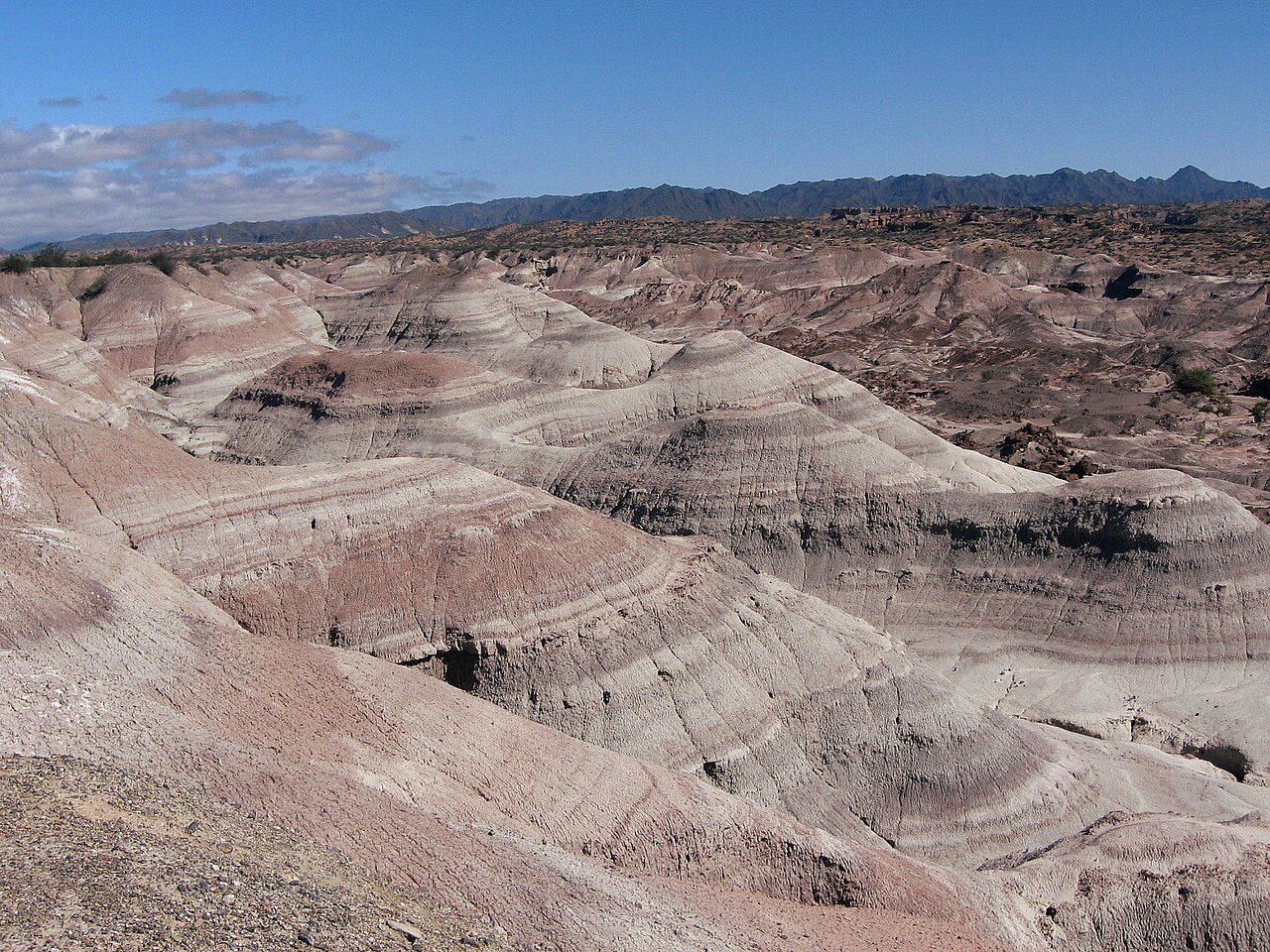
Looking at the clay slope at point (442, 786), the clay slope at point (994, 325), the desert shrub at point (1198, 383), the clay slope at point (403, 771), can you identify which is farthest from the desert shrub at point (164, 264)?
the desert shrub at point (1198, 383)

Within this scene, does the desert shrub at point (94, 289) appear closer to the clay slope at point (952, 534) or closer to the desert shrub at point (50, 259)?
the desert shrub at point (50, 259)

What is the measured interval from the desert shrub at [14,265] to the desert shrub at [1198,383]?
65.4 m

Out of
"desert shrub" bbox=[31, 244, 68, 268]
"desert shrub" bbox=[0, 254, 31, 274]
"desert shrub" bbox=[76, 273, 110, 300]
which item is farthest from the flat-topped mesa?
"desert shrub" bbox=[31, 244, 68, 268]

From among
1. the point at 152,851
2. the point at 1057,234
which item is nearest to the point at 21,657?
the point at 152,851

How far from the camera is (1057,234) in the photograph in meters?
130

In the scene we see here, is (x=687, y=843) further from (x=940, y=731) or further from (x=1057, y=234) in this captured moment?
(x=1057, y=234)

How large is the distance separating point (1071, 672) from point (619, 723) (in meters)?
12.9

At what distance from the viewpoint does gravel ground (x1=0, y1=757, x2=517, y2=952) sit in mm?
7652

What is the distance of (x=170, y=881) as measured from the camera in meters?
8.52

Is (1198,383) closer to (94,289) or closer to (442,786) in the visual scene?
(442,786)

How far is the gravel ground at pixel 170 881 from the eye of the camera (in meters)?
7.65

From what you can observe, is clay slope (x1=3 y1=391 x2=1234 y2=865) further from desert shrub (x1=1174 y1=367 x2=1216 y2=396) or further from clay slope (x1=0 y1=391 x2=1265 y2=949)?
desert shrub (x1=1174 y1=367 x2=1216 y2=396)

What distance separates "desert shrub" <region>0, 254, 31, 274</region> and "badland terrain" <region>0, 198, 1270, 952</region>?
1772cm

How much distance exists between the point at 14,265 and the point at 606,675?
53.1 metres
